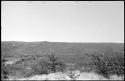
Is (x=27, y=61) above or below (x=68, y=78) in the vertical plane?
above

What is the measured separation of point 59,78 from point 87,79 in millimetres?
2901

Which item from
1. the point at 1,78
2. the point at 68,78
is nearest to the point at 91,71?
the point at 68,78

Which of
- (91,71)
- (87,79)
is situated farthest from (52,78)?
(91,71)

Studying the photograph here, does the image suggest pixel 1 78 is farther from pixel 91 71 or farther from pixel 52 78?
pixel 91 71

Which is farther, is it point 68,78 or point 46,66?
point 46,66

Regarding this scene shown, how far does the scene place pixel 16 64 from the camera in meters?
19.1

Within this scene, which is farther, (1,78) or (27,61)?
(27,61)

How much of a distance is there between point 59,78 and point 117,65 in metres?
8.41

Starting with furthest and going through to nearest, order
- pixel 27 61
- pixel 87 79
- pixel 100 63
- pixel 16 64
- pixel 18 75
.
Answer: pixel 27 61 < pixel 16 64 < pixel 100 63 < pixel 18 75 < pixel 87 79

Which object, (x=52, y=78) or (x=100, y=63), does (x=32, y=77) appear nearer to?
(x=52, y=78)

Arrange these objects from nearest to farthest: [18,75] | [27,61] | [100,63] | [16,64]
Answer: [18,75] < [100,63] < [16,64] < [27,61]

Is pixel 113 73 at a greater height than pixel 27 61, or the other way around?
pixel 27 61

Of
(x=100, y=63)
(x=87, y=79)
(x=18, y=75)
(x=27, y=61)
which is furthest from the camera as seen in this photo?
(x=27, y=61)

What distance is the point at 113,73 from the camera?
15539 mm
